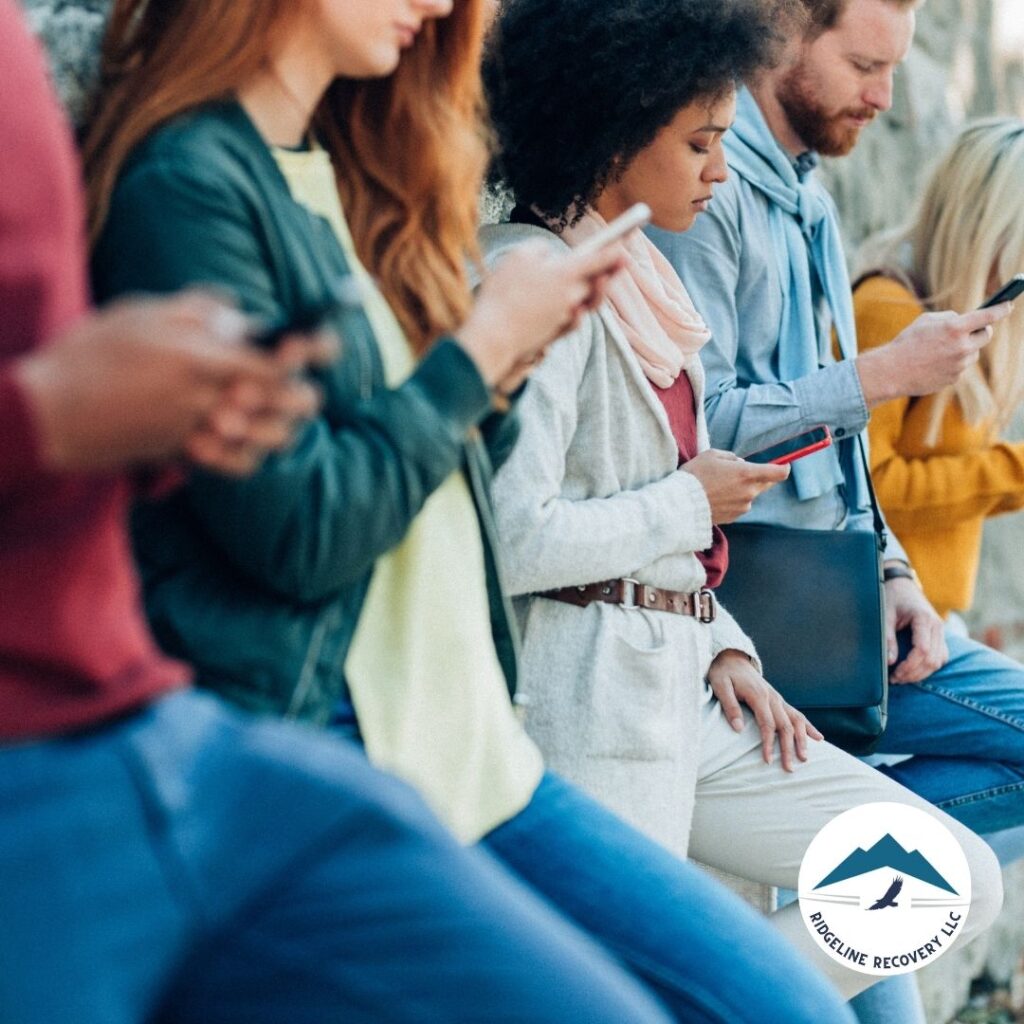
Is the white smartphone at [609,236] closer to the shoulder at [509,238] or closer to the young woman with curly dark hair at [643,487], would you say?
the young woman with curly dark hair at [643,487]

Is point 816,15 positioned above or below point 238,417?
below

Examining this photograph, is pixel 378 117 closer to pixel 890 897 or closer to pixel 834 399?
pixel 834 399

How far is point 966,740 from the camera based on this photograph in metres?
2.80

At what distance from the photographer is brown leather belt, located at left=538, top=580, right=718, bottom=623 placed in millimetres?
1979

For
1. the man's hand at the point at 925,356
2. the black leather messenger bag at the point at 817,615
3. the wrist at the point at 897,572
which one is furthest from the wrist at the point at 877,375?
the wrist at the point at 897,572

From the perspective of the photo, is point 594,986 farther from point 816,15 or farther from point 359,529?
point 816,15

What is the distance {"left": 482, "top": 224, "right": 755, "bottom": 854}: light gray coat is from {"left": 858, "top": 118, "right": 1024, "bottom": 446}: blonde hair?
1220 millimetres

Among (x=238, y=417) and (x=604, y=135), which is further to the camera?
(x=604, y=135)

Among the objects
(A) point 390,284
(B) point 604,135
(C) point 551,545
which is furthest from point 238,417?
(B) point 604,135

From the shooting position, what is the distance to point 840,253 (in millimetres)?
2945

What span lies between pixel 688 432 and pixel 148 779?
143 centimetres

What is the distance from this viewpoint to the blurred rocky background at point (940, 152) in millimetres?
4199

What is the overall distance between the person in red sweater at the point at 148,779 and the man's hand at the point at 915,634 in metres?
1.80

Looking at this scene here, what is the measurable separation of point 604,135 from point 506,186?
158 millimetres
